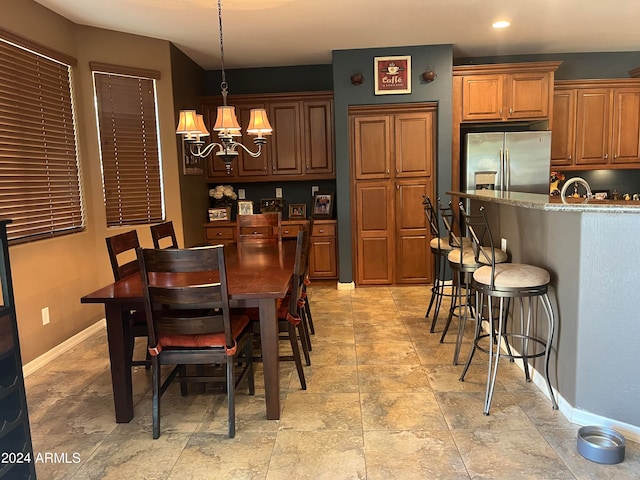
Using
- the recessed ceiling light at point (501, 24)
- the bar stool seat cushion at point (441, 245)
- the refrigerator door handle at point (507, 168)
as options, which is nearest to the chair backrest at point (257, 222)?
the bar stool seat cushion at point (441, 245)

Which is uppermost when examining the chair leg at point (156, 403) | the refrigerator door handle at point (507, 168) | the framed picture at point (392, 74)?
the framed picture at point (392, 74)

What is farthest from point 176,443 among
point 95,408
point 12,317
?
point 12,317

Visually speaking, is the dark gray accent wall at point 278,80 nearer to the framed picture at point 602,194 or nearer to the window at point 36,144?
the window at point 36,144

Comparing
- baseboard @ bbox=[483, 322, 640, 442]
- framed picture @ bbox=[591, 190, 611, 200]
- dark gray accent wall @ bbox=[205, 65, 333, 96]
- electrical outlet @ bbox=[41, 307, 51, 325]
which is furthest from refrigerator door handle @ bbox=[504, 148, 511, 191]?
electrical outlet @ bbox=[41, 307, 51, 325]

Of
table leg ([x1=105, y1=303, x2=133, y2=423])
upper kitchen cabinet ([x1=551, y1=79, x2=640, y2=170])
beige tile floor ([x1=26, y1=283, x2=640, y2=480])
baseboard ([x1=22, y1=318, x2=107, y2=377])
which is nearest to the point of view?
beige tile floor ([x1=26, y1=283, x2=640, y2=480])

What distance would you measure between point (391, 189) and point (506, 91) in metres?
1.59

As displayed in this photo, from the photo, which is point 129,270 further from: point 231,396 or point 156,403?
point 231,396

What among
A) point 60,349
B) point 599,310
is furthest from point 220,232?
point 599,310

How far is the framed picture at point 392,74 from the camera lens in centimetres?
503

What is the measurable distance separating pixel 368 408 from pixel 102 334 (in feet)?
8.77

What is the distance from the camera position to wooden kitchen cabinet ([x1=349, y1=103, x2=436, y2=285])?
515 cm

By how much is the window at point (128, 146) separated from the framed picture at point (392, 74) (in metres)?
2.31

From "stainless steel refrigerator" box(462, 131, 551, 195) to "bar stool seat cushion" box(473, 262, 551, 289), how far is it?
2.55 metres

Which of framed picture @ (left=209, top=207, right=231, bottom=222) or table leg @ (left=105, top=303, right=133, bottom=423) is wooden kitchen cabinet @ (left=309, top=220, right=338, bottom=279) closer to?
framed picture @ (left=209, top=207, right=231, bottom=222)
